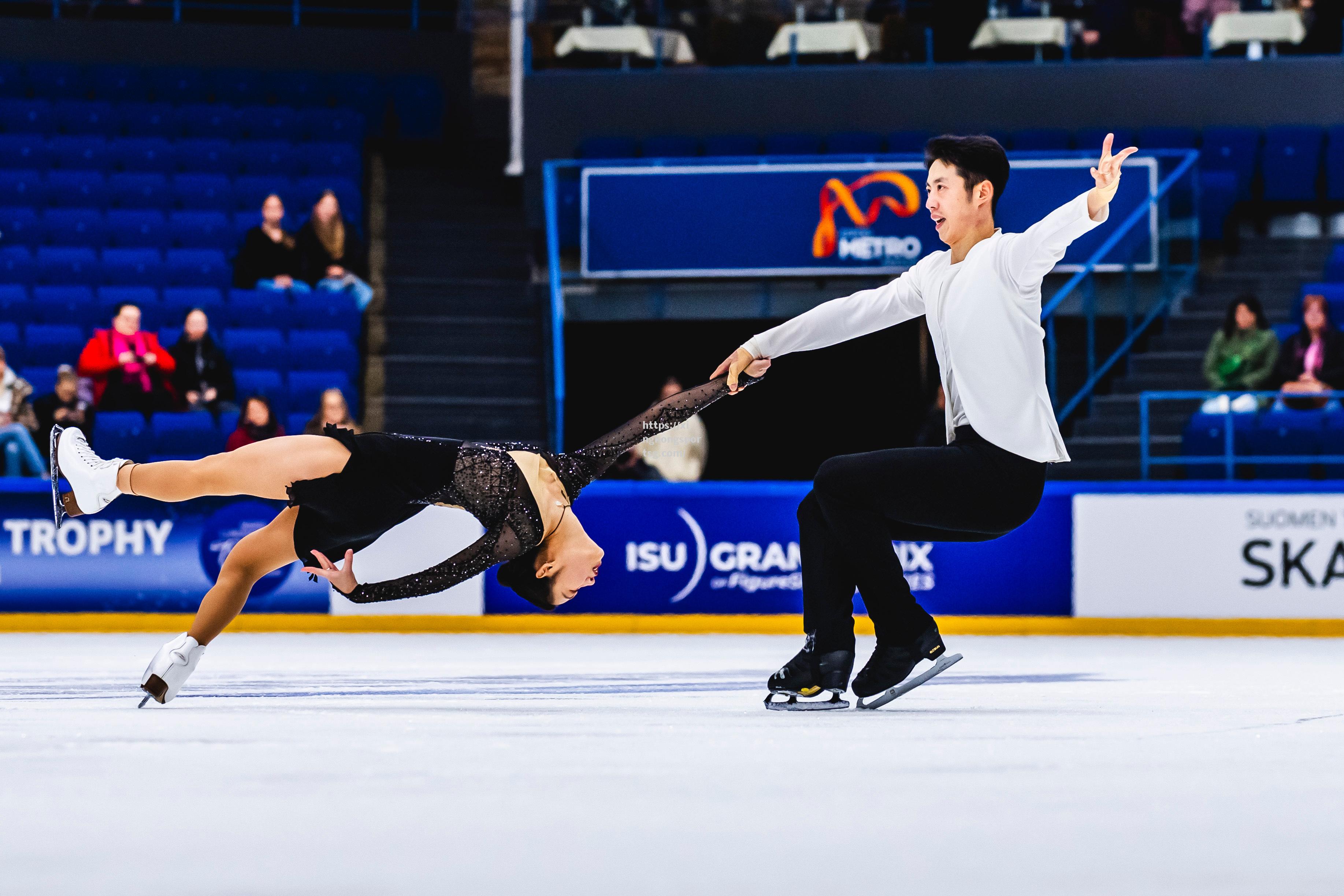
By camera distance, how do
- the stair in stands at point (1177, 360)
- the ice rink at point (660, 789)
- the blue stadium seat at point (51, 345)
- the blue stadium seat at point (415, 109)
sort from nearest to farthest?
the ice rink at point (660, 789), the stair in stands at point (1177, 360), the blue stadium seat at point (51, 345), the blue stadium seat at point (415, 109)

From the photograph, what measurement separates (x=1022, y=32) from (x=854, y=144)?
1.80m

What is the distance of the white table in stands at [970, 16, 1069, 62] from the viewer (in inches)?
512

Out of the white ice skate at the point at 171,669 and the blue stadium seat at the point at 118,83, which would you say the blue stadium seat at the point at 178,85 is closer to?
the blue stadium seat at the point at 118,83

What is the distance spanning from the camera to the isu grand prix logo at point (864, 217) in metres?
11.5

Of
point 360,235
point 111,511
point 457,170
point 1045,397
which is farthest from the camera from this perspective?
point 457,170

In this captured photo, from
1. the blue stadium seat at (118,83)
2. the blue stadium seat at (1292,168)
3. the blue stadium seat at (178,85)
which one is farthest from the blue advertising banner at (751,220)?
the blue stadium seat at (118,83)

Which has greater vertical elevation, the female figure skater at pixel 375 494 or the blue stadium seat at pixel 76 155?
the blue stadium seat at pixel 76 155

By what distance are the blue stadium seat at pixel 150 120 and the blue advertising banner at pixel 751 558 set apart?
6.71m

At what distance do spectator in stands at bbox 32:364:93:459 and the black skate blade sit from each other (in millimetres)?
5947

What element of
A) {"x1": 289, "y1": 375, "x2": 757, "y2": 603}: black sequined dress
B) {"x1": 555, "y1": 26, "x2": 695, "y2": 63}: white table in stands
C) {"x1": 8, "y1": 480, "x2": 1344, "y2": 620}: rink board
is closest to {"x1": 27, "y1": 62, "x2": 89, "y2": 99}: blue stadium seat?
{"x1": 555, "y1": 26, "x2": 695, "y2": 63}: white table in stands

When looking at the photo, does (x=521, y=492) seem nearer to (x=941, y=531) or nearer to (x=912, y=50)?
(x=941, y=531)

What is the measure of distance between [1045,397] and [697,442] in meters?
5.54

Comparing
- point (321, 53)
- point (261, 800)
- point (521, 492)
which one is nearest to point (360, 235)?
point (321, 53)

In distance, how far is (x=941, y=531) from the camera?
4340mm
